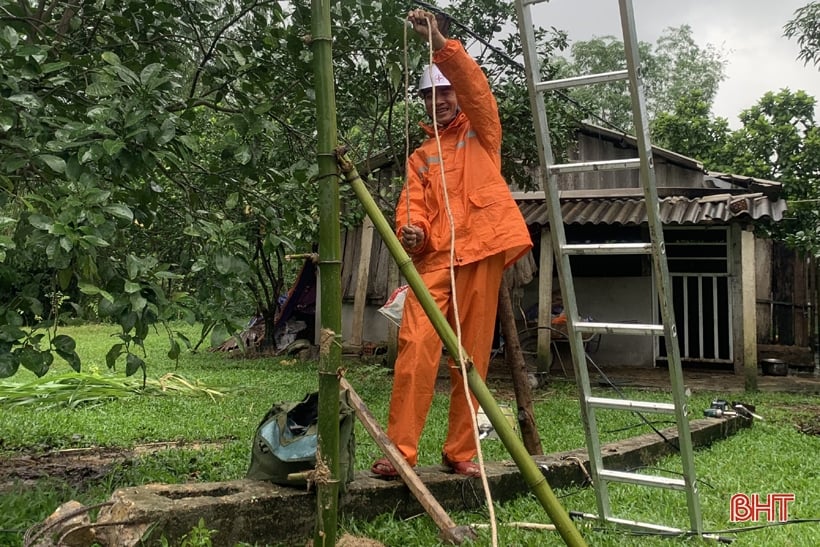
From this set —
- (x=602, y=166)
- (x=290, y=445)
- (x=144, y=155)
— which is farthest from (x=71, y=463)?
(x=602, y=166)

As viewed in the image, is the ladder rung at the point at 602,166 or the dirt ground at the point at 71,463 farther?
the dirt ground at the point at 71,463

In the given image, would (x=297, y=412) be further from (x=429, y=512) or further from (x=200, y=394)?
(x=200, y=394)

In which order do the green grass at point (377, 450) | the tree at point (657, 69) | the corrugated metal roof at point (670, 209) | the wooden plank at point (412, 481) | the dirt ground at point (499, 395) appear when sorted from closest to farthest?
1. the wooden plank at point (412, 481)
2. the green grass at point (377, 450)
3. the dirt ground at point (499, 395)
4. the corrugated metal roof at point (670, 209)
5. the tree at point (657, 69)

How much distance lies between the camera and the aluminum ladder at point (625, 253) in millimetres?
2609

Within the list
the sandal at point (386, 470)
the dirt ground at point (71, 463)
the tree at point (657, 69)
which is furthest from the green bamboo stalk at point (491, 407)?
the tree at point (657, 69)

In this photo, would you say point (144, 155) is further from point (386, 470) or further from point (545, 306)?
point (545, 306)

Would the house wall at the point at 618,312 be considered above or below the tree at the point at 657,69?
below

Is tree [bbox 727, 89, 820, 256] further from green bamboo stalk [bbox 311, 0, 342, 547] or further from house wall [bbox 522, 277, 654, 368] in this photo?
green bamboo stalk [bbox 311, 0, 342, 547]

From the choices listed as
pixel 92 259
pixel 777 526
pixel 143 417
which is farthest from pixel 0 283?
pixel 143 417

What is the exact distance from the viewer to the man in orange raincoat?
10.6ft

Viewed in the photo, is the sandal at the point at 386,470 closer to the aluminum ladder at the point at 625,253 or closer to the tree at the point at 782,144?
the aluminum ladder at the point at 625,253

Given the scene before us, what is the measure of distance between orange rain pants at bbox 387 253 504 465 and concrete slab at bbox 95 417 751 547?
0.18m

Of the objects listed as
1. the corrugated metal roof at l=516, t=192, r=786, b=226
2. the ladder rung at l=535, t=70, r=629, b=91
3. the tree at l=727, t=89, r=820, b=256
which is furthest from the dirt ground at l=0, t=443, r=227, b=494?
the tree at l=727, t=89, r=820, b=256

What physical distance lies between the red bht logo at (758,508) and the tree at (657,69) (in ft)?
62.0
